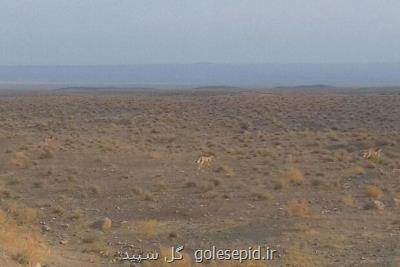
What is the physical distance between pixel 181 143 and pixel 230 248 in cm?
2227

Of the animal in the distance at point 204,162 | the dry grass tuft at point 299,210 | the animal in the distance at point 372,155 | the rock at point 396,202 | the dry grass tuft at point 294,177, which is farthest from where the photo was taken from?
the animal in the distance at point 372,155

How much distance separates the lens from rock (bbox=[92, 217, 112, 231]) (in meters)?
15.9

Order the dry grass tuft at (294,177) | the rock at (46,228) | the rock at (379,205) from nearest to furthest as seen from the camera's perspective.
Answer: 1. the rock at (46,228)
2. the rock at (379,205)
3. the dry grass tuft at (294,177)

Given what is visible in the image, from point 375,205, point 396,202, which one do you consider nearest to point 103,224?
point 375,205

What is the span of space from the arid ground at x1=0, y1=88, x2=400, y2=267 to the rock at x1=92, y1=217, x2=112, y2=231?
50mm

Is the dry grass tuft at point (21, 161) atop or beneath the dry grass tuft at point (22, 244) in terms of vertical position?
beneath

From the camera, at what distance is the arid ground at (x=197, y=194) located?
1386 centimetres

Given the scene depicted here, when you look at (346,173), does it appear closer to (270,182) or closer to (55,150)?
(270,182)

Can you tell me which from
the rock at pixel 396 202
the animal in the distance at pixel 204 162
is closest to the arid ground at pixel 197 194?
the rock at pixel 396 202

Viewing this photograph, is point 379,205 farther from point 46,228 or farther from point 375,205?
point 46,228

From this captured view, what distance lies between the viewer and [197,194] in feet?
67.3

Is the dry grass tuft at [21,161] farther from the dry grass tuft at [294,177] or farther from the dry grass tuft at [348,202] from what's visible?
the dry grass tuft at [348,202]

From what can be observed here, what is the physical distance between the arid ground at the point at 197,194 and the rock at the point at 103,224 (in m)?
0.05

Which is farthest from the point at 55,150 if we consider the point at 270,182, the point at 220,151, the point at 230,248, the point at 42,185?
the point at 230,248
